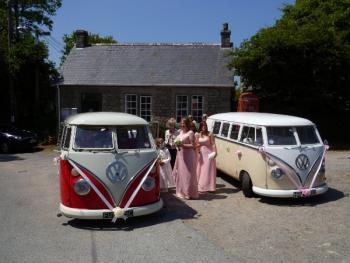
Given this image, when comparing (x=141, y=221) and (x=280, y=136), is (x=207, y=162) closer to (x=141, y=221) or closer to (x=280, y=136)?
(x=280, y=136)

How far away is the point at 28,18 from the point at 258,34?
19.4 meters

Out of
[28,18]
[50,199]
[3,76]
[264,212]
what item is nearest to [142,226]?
[264,212]

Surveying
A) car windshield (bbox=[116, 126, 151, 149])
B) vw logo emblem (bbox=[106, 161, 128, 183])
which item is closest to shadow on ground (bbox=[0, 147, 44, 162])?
car windshield (bbox=[116, 126, 151, 149])

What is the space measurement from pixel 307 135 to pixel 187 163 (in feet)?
8.99

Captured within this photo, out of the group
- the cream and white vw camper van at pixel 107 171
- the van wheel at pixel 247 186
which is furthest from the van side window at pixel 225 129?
the cream and white vw camper van at pixel 107 171

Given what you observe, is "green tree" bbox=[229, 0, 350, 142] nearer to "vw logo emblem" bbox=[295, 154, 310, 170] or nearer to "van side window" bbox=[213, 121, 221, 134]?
"van side window" bbox=[213, 121, 221, 134]

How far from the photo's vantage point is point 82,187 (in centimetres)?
766

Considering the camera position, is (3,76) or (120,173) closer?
(120,173)

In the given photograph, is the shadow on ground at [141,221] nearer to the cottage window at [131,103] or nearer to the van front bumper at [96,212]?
the van front bumper at [96,212]

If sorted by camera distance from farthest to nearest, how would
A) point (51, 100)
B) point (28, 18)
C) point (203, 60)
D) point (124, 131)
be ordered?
point (28, 18) → point (51, 100) → point (203, 60) → point (124, 131)

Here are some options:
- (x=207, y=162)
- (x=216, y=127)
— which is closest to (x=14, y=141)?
(x=216, y=127)

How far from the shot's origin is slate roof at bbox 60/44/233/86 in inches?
955

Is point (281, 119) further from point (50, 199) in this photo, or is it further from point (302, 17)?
point (302, 17)

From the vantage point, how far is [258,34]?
838 inches
